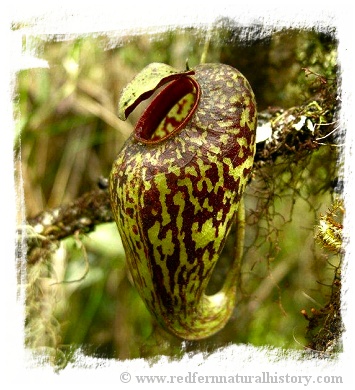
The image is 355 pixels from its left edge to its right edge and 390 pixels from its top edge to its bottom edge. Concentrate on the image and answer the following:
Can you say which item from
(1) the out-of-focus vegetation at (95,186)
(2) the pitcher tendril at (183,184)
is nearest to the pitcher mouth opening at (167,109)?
(2) the pitcher tendril at (183,184)

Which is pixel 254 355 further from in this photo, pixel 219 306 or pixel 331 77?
pixel 331 77

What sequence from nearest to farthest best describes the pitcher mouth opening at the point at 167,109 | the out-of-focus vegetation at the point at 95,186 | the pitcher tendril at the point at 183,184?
the pitcher tendril at the point at 183,184
the pitcher mouth opening at the point at 167,109
the out-of-focus vegetation at the point at 95,186

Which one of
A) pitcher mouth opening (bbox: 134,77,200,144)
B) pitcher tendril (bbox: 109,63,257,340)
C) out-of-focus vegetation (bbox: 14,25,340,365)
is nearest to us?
pitcher tendril (bbox: 109,63,257,340)

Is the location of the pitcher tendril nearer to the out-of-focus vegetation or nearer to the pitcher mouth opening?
the pitcher mouth opening

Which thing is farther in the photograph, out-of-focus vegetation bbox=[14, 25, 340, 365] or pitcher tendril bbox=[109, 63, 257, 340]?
out-of-focus vegetation bbox=[14, 25, 340, 365]

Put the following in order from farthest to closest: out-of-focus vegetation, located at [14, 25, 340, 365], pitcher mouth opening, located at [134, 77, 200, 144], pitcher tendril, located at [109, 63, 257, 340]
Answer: out-of-focus vegetation, located at [14, 25, 340, 365] < pitcher mouth opening, located at [134, 77, 200, 144] < pitcher tendril, located at [109, 63, 257, 340]

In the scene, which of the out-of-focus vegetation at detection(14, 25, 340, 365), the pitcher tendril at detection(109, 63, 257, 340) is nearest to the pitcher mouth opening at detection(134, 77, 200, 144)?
the pitcher tendril at detection(109, 63, 257, 340)

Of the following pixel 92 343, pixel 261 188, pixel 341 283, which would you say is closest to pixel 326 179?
pixel 261 188

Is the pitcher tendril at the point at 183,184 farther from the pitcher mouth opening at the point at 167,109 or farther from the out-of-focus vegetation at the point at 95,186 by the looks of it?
the out-of-focus vegetation at the point at 95,186
